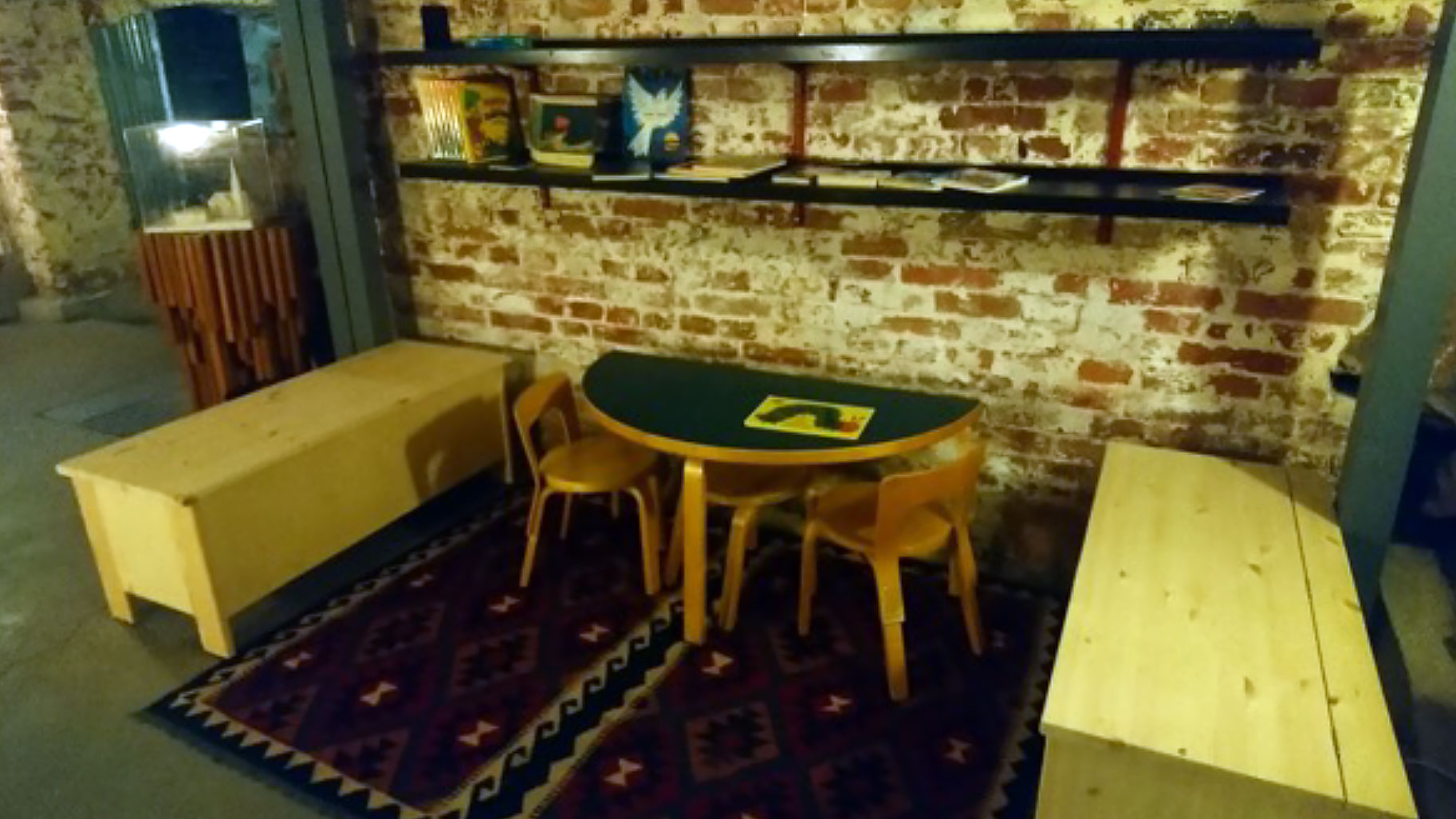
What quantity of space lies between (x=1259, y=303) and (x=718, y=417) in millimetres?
1328

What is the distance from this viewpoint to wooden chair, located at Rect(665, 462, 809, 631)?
8.23 ft

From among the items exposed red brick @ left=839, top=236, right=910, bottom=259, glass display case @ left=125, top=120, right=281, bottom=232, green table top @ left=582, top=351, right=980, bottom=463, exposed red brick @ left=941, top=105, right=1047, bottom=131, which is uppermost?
exposed red brick @ left=941, top=105, right=1047, bottom=131

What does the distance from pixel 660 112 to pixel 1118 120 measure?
1.25m

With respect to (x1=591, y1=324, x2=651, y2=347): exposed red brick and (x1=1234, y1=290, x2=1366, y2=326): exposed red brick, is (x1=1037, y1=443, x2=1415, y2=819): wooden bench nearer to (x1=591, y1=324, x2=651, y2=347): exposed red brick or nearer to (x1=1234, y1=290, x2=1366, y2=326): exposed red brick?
(x1=1234, y1=290, x2=1366, y2=326): exposed red brick

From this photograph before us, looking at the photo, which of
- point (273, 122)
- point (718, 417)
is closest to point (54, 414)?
point (273, 122)

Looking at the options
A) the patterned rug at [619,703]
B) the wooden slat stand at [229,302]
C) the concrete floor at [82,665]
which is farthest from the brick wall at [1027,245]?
the concrete floor at [82,665]

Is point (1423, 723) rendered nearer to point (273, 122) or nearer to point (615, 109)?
point (615, 109)

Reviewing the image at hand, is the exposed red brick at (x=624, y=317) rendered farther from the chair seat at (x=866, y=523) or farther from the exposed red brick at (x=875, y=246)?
the chair seat at (x=866, y=523)

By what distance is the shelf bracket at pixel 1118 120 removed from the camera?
2297 mm

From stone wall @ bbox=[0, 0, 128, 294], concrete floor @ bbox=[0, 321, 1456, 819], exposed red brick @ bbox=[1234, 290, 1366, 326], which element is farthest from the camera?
stone wall @ bbox=[0, 0, 128, 294]

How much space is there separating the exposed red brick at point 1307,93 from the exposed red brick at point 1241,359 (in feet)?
1.88

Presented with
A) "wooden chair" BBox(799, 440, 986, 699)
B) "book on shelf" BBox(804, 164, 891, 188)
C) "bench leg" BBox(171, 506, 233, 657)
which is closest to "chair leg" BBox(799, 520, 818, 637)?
"wooden chair" BBox(799, 440, 986, 699)

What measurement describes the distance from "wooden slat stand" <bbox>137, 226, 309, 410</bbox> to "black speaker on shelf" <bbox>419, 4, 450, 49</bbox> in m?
0.91

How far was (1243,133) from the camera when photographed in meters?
2.25
